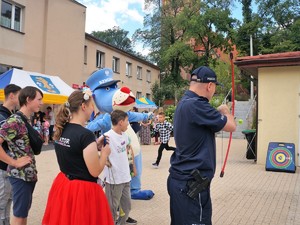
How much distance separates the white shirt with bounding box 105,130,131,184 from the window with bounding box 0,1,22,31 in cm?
1431

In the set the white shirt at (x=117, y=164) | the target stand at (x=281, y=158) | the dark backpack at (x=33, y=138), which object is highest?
the dark backpack at (x=33, y=138)

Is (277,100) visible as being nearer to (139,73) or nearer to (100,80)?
(100,80)

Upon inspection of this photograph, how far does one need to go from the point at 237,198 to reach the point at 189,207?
390 cm

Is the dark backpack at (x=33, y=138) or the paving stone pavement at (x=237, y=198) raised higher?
the dark backpack at (x=33, y=138)

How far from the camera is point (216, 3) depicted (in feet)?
126

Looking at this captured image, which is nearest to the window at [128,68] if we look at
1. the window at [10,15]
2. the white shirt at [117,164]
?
the window at [10,15]

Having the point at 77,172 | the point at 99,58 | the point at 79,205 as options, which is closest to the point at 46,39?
the point at 99,58

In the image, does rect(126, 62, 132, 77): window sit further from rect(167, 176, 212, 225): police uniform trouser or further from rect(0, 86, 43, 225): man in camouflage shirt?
rect(167, 176, 212, 225): police uniform trouser

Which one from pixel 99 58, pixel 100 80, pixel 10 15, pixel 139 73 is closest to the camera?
pixel 100 80

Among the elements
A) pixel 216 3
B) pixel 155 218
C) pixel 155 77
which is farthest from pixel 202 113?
pixel 216 3

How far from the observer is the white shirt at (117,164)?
13.6 ft

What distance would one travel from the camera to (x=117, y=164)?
417cm

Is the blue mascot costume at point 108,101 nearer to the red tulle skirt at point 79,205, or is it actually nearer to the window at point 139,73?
the red tulle skirt at point 79,205

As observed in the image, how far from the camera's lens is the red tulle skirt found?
8.84ft
